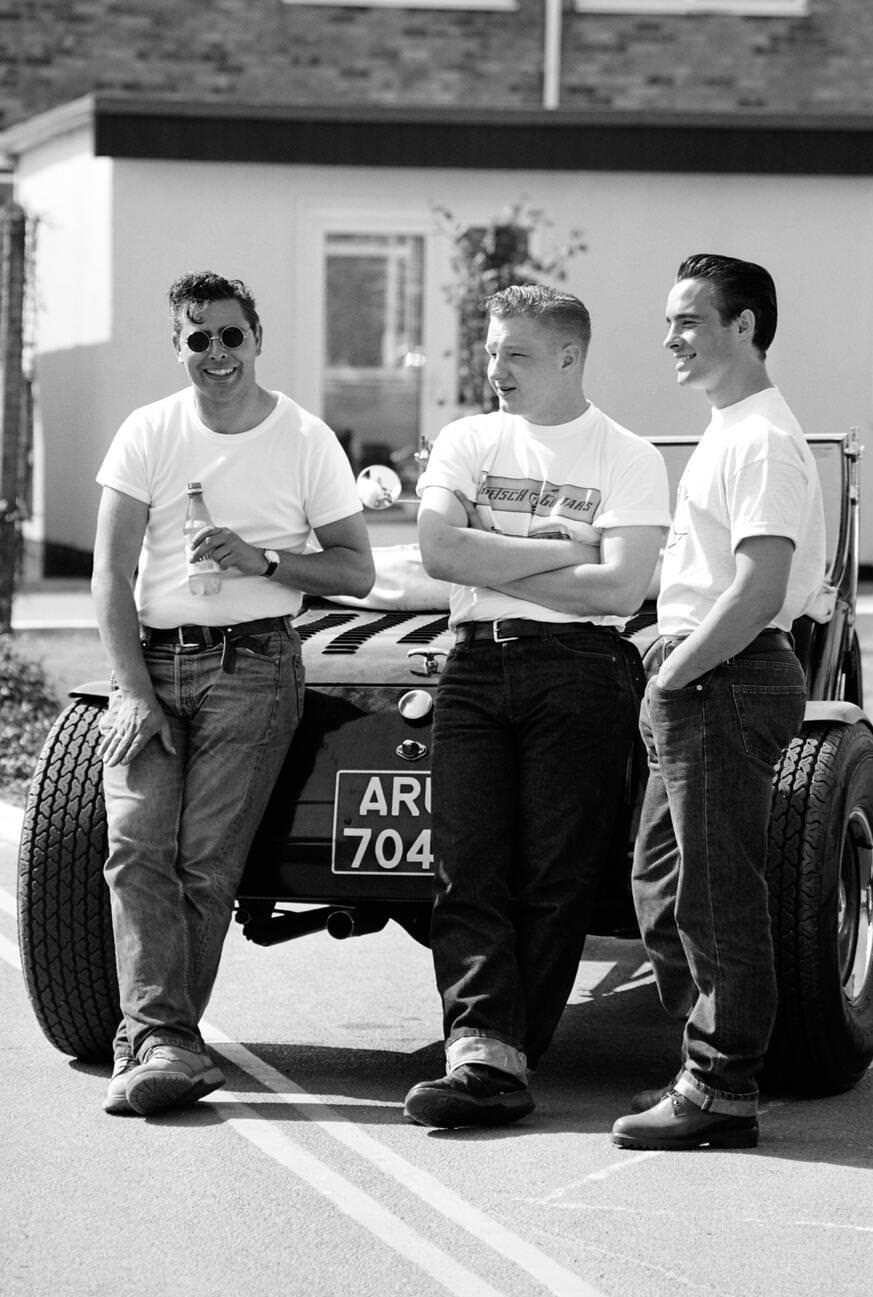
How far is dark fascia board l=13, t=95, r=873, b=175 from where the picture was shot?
16.5 meters

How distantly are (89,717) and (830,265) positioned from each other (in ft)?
42.2

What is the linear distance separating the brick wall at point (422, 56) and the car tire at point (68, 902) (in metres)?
16.1

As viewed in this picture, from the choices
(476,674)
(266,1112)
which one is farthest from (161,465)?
(266,1112)

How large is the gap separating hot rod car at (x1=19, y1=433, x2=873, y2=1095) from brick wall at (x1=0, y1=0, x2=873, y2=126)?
631 inches

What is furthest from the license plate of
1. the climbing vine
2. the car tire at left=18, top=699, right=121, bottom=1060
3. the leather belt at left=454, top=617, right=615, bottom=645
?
the climbing vine

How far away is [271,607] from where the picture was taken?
203 inches

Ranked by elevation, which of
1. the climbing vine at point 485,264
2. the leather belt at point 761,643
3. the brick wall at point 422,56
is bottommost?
the leather belt at point 761,643

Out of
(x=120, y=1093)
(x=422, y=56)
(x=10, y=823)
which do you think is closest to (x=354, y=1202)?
(x=120, y=1093)

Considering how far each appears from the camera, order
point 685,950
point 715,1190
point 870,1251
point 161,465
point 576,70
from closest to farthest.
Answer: point 870,1251 < point 715,1190 < point 685,950 < point 161,465 < point 576,70

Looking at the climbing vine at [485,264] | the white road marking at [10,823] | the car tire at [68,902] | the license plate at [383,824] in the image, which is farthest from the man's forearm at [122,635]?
the climbing vine at [485,264]

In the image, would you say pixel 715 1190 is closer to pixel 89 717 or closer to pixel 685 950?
pixel 685 950

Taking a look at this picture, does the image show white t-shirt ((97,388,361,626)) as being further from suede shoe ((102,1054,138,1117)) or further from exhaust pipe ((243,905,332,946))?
suede shoe ((102,1054,138,1117))

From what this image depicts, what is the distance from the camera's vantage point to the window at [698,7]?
21.2 m

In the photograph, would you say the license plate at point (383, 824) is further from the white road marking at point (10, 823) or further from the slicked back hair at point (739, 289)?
the white road marking at point (10, 823)
